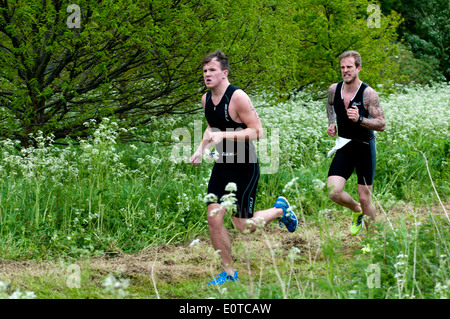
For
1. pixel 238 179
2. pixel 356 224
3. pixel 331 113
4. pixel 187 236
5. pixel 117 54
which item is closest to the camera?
pixel 238 179

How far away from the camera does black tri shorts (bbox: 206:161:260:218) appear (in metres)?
5.30

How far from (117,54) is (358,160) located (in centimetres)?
455

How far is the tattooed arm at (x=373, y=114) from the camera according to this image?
5898mm

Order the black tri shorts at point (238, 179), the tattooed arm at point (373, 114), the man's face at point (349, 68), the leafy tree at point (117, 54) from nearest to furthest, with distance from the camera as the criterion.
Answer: the black tri shorts at point (238, 179) → the tattooed arm at point (373, 114) → the man's face at point (349, 68) → the leafy tree at point (117, 54)

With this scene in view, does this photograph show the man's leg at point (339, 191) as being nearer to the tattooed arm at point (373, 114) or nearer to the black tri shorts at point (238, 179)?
the tattooed arm at point (373, 114)

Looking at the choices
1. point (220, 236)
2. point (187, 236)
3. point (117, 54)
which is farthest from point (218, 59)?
point (117, 54)

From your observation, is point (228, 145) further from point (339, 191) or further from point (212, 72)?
point (339, 191)

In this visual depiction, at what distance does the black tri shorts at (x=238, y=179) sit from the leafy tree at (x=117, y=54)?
2954 mm

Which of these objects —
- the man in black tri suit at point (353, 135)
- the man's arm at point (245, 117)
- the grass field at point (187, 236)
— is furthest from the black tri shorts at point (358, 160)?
the man's arm at point (245, 117)

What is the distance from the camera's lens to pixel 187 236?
22.6ft

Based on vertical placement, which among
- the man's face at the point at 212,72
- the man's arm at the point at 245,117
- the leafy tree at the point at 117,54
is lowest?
the man's arm at the point at 245,117

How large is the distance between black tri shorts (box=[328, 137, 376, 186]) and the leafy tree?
10.0 ft

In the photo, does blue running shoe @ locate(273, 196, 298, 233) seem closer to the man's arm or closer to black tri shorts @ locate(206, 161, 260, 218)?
black tri shorts @ locate(206, 161, 260, 218)

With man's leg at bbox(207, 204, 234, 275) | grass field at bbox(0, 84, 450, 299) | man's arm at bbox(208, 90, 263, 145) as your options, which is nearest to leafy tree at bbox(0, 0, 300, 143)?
grass field at bbox(0, 84, 450, 299)
